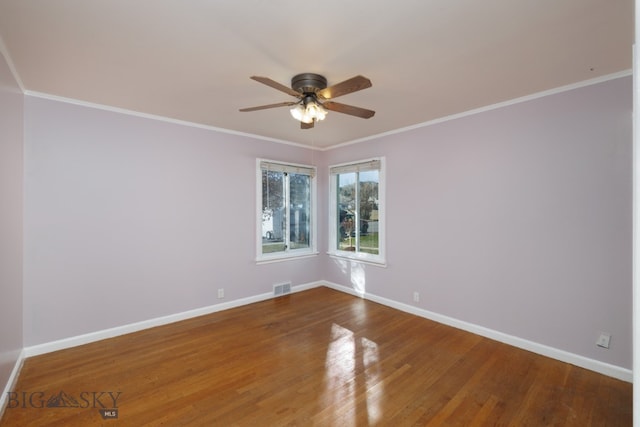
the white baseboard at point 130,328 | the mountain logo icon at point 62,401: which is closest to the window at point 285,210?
the white baseboard at point 130,328

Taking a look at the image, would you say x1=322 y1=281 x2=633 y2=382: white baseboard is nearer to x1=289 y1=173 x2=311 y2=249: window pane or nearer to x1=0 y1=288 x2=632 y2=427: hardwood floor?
x1=0 y1=288 x2=632 y2=427: hardwood floor

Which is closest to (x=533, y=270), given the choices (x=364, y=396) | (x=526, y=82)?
(x=526, y=82)

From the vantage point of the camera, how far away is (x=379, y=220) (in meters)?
4.19

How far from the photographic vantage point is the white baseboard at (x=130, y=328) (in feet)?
8.98

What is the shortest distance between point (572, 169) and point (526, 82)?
90 cm

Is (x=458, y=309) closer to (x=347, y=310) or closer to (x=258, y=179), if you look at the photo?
(x=347, y=310)

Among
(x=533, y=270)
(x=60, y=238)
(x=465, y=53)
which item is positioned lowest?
(x=533, y=270)

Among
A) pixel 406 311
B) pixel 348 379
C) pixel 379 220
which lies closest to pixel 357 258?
pixel 379 220

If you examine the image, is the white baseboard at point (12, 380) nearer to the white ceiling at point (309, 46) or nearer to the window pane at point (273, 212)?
the white ceiling at point (309, 46)

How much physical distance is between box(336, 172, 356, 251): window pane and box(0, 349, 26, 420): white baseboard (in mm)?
4004

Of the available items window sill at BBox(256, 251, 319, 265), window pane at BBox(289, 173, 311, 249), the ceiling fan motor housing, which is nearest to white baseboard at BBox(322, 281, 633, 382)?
window sill at BBox(256, 251, 319, 265)

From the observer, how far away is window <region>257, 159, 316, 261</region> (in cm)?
440

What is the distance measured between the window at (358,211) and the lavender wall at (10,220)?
379 cm

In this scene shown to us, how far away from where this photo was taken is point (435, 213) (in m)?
3.54
